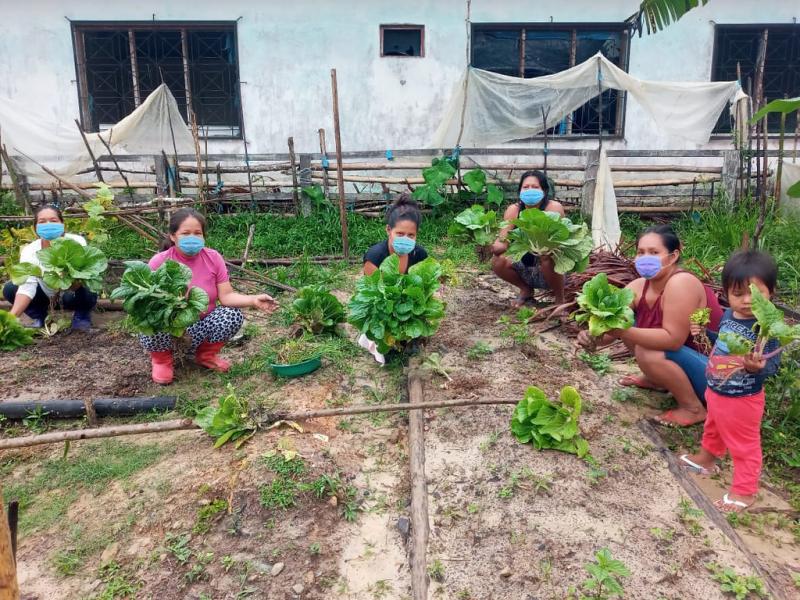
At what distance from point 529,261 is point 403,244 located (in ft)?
4.51

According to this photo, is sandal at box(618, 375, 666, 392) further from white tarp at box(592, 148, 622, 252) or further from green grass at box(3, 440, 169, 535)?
white tarp at box(592, 148, 622, 252)

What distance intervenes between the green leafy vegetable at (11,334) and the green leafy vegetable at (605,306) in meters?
4.03

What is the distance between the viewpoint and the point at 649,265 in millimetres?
2906

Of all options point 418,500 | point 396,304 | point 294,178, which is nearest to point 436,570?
point 418,500

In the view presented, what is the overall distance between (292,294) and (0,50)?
6672mm

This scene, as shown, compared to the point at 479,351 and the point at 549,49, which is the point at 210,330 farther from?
the point at 549,49

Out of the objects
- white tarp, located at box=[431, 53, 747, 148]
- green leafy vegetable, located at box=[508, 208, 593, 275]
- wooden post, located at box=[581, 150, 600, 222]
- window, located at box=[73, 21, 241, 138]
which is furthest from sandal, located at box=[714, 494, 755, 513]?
window, located at box=[73, 21, 241, 138]

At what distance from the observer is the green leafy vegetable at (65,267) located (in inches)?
162

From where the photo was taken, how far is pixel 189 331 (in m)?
3.75

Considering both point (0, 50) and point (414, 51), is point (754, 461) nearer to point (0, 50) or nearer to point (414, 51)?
point (414, 51)

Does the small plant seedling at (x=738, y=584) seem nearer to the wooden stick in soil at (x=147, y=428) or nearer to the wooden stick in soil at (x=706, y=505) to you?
the wooden stick in soil at (x=706, y=505)

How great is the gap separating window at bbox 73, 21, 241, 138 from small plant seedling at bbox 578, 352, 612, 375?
22.4 feet

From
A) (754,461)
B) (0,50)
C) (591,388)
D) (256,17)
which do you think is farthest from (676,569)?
(0,50)

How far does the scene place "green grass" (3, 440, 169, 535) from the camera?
8.50 feet
